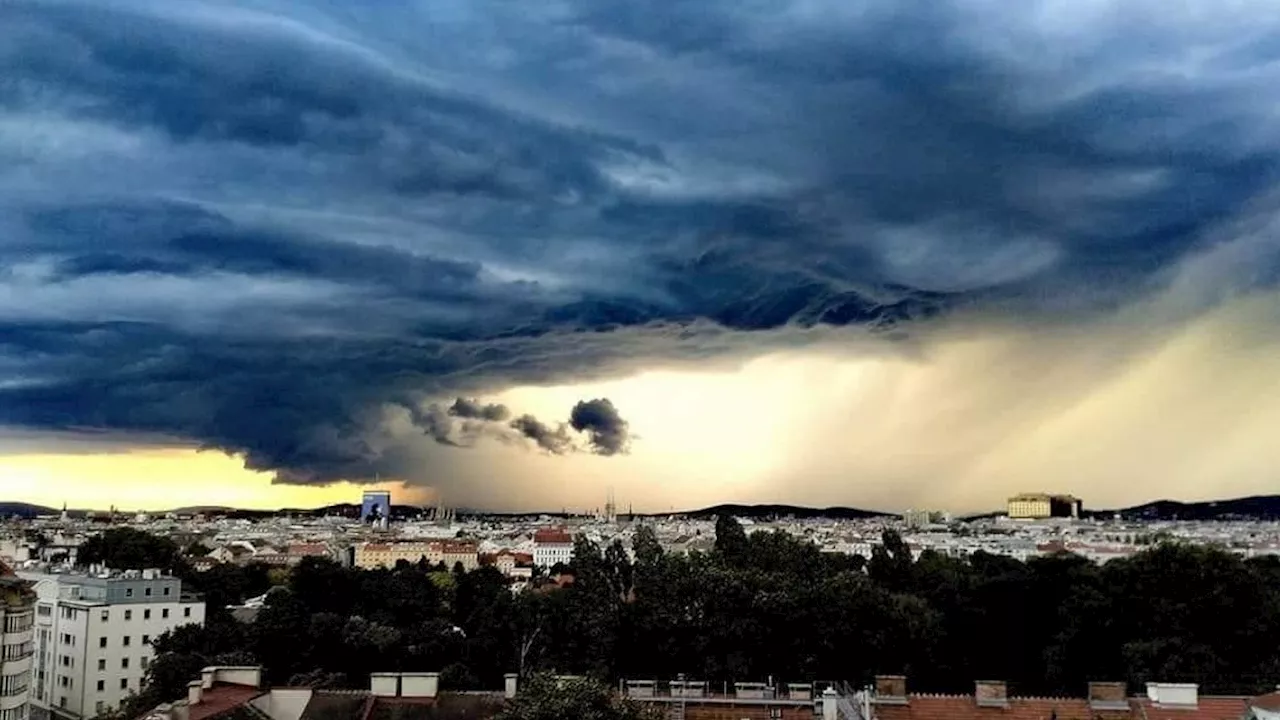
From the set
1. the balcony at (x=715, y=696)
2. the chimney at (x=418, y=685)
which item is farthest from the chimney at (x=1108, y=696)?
the chimney at (x=418, y=685)

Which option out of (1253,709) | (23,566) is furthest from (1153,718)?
(23,566)

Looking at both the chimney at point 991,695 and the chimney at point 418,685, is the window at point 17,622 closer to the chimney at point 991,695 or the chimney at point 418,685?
the chimney at point 418,685

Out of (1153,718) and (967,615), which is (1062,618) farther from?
(1153,718)

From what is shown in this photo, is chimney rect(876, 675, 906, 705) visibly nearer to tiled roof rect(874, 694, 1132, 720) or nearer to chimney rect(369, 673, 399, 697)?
tiled roof rect(874, 694, 1132, 720)

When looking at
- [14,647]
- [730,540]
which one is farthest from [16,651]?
[730,540]

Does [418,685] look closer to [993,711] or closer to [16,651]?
[993,711]

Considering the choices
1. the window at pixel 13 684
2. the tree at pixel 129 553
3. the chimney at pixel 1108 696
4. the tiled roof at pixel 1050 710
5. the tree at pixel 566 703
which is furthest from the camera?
the tree at pixel 129 553
